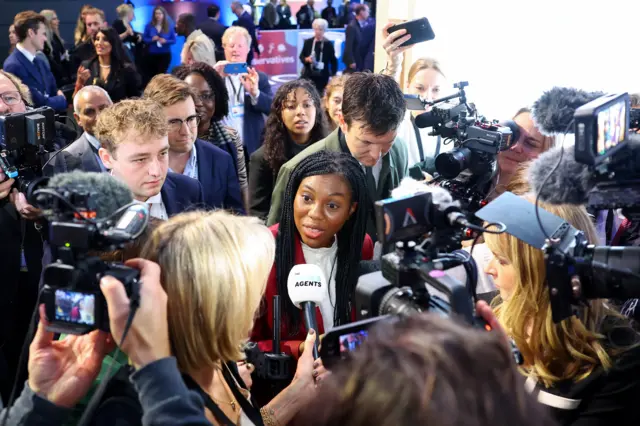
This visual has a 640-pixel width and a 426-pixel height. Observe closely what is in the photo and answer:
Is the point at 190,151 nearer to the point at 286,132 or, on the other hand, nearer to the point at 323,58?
the point at 286,132

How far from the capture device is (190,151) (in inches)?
132

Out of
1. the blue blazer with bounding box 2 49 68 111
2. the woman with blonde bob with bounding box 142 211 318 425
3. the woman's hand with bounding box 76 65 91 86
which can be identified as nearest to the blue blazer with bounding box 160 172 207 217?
the woman with blonde bob with bounding box 142 211 318 425

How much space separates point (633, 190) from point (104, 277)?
3.87 ft

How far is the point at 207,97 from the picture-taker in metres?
4.05

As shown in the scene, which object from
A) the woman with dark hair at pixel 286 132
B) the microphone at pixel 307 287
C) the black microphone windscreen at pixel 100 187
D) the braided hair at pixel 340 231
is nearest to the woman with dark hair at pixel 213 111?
the woman with dark hair at pixel 286 132

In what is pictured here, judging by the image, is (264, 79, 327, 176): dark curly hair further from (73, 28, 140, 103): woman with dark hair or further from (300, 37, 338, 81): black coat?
(300, 37, 338, 81): black coat

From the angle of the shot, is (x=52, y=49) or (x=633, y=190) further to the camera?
(x=52, y=49)

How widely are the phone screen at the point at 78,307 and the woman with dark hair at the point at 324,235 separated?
1.03 meters

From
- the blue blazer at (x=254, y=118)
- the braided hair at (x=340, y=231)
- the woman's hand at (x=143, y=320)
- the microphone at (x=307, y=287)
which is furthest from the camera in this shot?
the blue blazer at (x=254, y=118)

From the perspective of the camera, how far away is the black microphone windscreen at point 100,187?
134 cm

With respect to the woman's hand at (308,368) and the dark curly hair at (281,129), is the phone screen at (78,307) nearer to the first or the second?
the woman's hand at (308,368)

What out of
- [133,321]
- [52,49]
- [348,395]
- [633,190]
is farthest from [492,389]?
[52,49]

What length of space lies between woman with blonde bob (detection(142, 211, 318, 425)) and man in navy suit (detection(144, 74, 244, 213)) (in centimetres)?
160

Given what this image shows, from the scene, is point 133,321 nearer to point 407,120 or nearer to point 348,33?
point 407,120
